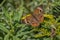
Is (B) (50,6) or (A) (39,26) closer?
(A) (39,26)

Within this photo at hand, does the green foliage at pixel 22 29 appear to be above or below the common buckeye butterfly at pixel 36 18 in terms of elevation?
below

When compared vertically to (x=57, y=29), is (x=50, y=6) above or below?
above

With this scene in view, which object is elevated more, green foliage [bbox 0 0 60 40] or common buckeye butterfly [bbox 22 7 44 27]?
common buckeye butterfly [bbox 22 7 44 27]

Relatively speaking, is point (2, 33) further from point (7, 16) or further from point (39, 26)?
point (39, 26)

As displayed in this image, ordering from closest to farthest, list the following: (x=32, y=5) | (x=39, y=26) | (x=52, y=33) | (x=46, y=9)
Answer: (x=52, y=33) → (x=39, y=26) → (x=46, y=9) → (x=32, y=5)

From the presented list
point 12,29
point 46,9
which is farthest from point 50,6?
point 12,29

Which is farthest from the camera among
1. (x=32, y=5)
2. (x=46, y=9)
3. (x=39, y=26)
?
(x=32, y=5)

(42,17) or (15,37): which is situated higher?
(42,17)

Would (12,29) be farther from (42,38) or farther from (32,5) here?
(32,5)

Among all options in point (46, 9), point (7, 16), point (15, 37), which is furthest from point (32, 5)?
point (15, 37)
